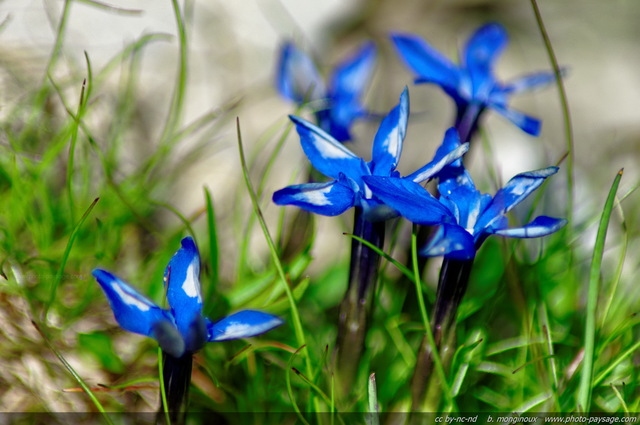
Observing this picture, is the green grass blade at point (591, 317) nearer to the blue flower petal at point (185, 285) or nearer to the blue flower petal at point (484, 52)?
the blue flower petal at point (484, 52)

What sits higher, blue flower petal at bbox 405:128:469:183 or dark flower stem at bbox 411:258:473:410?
blue flower petal at bbox 405:128:469:183

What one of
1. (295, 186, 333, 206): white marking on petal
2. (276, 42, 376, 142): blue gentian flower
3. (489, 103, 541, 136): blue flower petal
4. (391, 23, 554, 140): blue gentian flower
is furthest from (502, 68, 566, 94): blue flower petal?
(295, 186, 333, 206): white marking on petal

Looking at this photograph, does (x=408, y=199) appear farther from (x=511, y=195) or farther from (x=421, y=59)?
(x=421, y=59)

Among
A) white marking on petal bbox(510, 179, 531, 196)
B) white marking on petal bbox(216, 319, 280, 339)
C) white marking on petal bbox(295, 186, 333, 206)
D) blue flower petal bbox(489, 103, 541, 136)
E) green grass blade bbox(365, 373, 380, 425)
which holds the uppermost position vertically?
white marking on petal bbox(295, 186, 333, 206)

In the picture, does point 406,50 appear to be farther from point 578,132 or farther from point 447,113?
point 578,132

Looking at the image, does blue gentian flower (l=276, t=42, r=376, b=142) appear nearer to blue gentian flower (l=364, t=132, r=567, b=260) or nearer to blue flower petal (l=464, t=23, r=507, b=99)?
blue flower petal (l=464, t=23, r=507, b=99)
